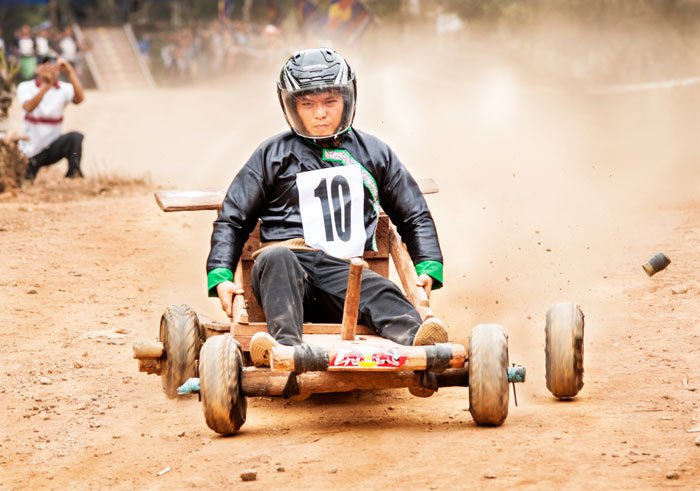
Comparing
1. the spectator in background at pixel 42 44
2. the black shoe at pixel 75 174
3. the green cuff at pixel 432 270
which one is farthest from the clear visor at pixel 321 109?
the spectator in background at pixel 42 44

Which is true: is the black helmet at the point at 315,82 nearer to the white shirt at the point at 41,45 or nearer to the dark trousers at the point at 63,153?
the dark trousers at the point at 63,153

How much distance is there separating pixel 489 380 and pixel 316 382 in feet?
2.48

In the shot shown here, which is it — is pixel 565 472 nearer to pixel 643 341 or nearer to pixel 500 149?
pixel 643 341

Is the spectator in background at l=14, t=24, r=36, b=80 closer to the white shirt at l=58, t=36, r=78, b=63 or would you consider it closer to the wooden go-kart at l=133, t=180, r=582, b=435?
the white shirt at l=58, t=36, r=78, b=63

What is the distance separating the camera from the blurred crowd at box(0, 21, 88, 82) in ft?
100

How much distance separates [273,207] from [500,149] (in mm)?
10559

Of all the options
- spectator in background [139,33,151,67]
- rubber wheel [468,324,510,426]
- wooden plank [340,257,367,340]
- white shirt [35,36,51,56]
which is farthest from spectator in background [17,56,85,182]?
spectator in background [139,33,151,67]

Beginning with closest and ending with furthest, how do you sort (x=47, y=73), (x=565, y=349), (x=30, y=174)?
(x=565, y=349) → (x=30, y=174) → (x=47, y=73)

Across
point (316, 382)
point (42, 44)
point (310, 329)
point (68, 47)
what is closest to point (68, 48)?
point (68, 47)

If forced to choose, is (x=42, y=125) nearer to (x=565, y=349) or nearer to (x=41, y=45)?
(x=565, y=349)

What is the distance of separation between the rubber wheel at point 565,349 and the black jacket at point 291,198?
0.96m

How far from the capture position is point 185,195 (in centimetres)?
725

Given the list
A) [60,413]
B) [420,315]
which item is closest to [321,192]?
[420,315]

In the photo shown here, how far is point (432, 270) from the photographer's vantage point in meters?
6.42
